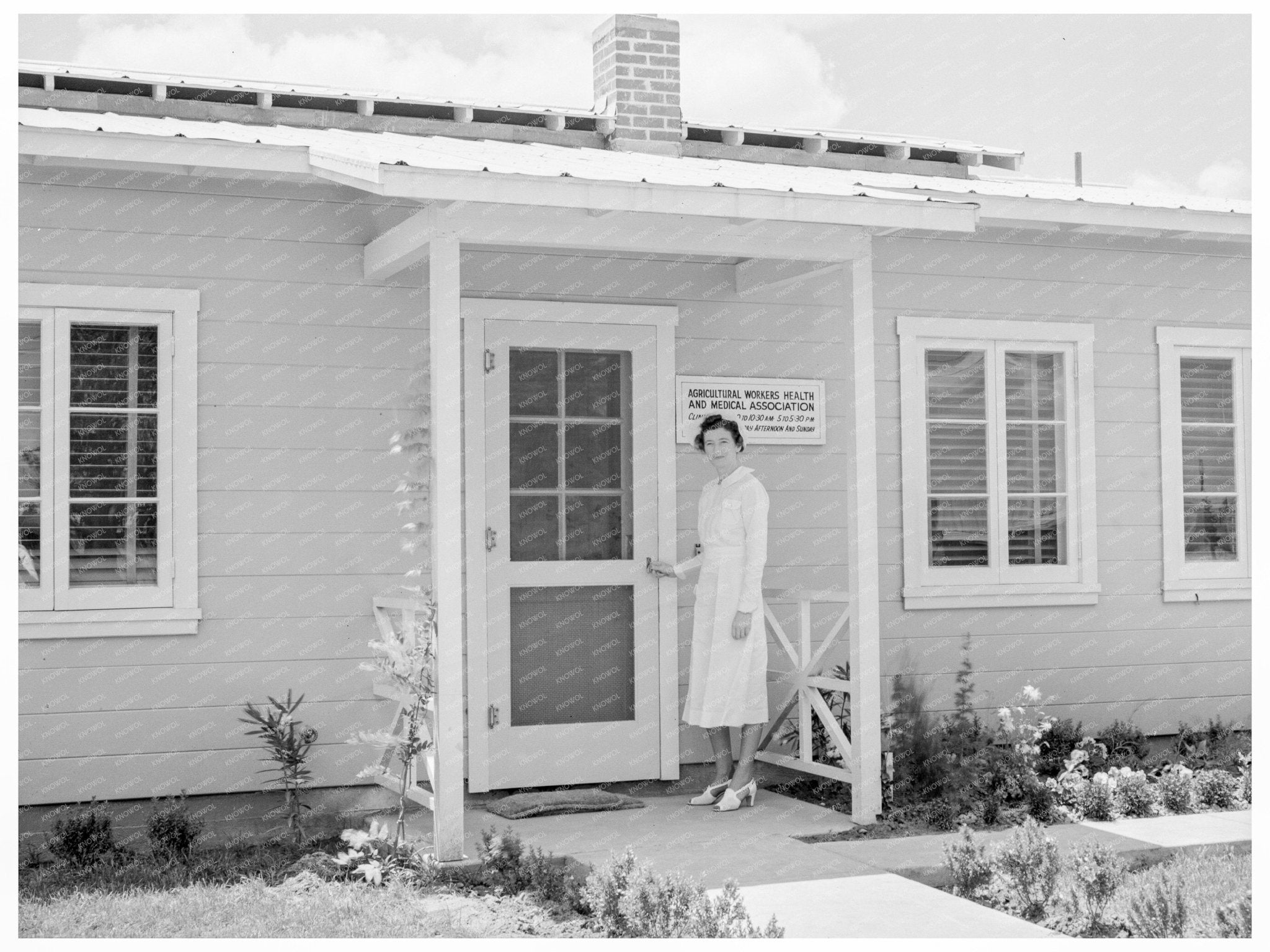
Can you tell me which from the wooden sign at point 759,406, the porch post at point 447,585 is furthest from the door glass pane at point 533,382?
the porch post at point 447,585

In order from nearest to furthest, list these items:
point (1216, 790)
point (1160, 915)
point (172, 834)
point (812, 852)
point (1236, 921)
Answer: point (1236, 921) < point (1160, 915) < point (812, 852) < point (172, 834) < point (1216, 790)

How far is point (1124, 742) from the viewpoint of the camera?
Answer: 8414 millimetres

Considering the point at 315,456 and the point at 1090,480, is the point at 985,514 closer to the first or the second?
the point at 1090,480

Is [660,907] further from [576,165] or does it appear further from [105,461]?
[105,461]

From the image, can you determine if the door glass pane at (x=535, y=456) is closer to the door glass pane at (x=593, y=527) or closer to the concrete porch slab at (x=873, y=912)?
the door glass pane at (x=593, y=527)

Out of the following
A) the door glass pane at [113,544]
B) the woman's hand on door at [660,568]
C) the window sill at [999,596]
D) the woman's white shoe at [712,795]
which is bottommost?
the woman's white shoe at [712,795]

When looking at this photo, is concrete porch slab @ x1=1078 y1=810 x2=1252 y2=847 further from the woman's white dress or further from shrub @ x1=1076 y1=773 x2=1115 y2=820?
the woman's white dress

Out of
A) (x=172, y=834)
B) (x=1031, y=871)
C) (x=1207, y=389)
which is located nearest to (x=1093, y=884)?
(x=1031, y=871)

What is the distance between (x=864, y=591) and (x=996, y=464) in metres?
1.93

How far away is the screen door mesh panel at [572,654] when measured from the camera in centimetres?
759

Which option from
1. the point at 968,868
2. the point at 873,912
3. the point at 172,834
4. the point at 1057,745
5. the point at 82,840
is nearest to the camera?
the point at 873,912

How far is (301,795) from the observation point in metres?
7.06

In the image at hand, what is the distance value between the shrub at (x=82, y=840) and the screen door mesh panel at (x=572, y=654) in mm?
2054
